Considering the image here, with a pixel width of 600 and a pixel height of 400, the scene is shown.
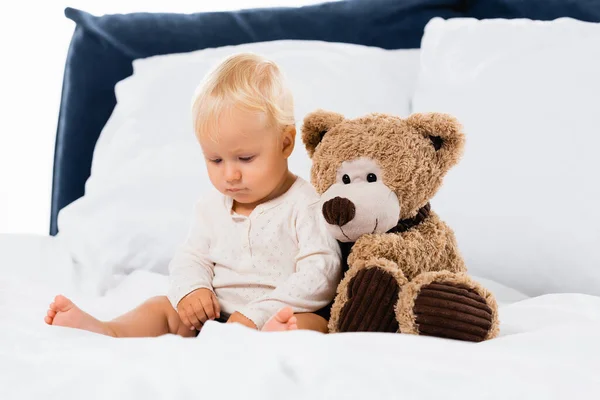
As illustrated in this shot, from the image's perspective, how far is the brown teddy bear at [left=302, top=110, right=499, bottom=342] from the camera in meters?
0.99

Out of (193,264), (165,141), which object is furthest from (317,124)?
(165,141)

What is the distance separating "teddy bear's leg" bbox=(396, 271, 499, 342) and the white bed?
40 millimetres

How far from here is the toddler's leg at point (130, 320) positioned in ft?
3.52

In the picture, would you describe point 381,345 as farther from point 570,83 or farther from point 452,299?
point 570,83

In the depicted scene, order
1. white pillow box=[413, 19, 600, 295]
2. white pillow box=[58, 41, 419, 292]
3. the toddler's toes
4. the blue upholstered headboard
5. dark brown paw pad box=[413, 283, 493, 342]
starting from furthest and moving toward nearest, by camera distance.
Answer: the blue upholstered headboard < white pillow box=[58, 41, 419, 292] < white pillow box=[413, 19, 600, 295] < the toddler's toes < dark brown paw pad box=[413, 283, 493, 342]

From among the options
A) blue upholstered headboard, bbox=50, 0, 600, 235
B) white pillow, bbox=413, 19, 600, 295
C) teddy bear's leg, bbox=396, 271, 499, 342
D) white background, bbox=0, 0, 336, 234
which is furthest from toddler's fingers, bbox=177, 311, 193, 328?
white background, bbox=0, 0, 336, 234

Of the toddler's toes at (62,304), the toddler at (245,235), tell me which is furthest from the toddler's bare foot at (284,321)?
the toddler's toes at (62,304)

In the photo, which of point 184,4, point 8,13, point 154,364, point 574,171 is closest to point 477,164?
point 574,171

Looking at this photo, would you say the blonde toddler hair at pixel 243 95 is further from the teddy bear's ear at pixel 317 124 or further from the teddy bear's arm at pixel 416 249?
the teddy bear's arm at pixel 416 249

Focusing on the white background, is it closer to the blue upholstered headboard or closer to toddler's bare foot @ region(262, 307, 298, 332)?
the blue upholstered headboard

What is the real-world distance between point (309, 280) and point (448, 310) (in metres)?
0.22

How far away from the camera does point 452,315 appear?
97cm

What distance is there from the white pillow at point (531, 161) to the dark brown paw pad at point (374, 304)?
1.59 ft

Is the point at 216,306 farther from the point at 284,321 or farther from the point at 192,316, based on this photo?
the point at 284,321
